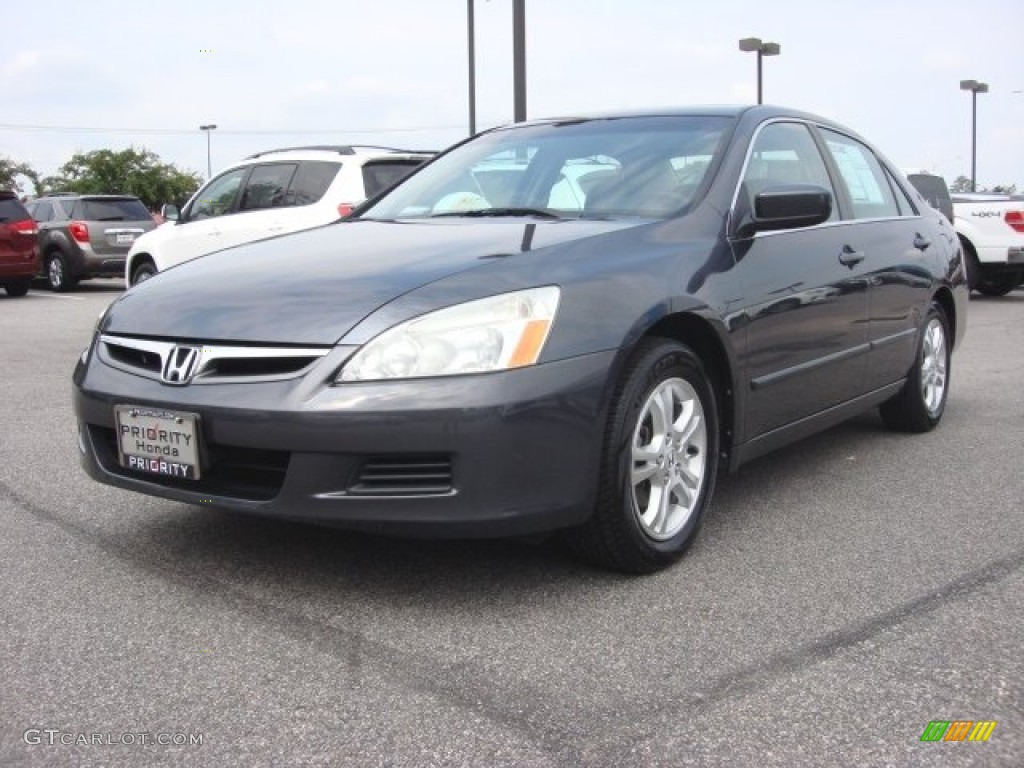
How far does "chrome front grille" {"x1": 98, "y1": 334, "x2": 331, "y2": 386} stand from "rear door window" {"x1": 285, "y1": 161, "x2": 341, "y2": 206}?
6178mm

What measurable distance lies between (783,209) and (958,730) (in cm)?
193

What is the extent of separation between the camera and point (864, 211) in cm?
491

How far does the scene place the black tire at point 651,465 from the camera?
315cm

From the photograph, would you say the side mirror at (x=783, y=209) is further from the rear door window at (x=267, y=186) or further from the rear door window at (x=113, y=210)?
the rear door window at (x=113, y=210)

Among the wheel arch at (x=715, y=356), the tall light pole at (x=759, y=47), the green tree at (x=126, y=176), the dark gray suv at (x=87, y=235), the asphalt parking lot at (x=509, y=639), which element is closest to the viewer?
the asphalt parking lot at (x=509, y=639)

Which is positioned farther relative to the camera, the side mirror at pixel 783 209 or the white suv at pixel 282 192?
the white suv at pixel 282 192

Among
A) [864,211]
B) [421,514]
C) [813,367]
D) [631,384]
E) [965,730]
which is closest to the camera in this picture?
[965,730]

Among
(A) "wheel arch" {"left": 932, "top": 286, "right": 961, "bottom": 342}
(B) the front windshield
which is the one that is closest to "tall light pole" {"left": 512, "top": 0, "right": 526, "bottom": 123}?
(A) "wheel arch" {"left": 932, "top": 286, "right": 961, "bottom": 342}

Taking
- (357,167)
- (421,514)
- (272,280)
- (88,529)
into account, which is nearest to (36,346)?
(357,167)

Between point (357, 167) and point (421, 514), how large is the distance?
22.6 ft

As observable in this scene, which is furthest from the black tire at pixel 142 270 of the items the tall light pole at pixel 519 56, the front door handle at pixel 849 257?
the front door handle at pixel 849 257

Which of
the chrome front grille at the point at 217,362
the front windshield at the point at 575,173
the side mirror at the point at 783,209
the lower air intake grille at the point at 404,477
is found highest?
the front windshield at the point at 575,173

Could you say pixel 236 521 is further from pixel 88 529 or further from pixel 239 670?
pixel 239 670

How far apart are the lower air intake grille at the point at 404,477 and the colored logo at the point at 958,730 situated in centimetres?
125
